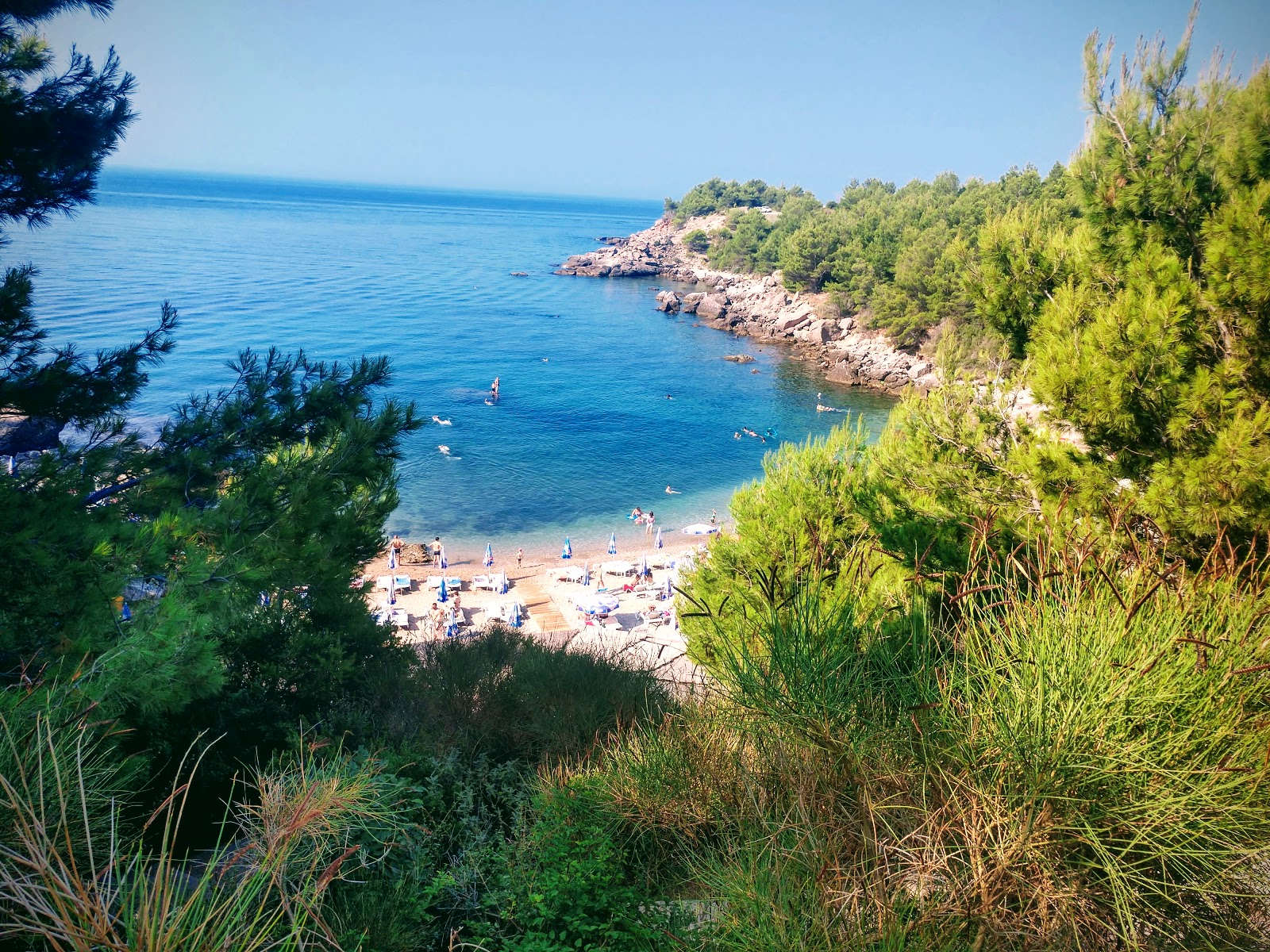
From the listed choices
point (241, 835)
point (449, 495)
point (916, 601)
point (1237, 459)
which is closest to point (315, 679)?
point (241, 835)

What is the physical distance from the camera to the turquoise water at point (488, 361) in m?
23.8

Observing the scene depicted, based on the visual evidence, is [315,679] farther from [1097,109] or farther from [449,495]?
[449,495]

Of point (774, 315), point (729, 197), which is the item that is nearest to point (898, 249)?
point (774, 315)

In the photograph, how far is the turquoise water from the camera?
78.0ft

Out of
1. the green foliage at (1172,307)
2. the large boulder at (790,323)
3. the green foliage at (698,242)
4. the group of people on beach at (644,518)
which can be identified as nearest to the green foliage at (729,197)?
the green foliage at (698,242)

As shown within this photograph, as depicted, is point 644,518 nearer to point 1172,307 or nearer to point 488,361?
point 1172,307

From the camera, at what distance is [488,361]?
38500mm

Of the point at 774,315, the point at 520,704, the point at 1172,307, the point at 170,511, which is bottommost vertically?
the point at 520,704

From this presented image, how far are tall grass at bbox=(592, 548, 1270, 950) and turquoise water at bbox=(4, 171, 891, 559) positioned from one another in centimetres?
1752

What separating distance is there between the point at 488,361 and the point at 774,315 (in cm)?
2022

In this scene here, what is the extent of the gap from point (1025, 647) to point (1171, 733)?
15.1 inches

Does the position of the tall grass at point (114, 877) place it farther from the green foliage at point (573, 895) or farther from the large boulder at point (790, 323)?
the large boulder at point (790, 323)

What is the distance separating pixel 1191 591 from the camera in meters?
2.26

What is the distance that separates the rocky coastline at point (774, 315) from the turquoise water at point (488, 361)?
82.5 inches
